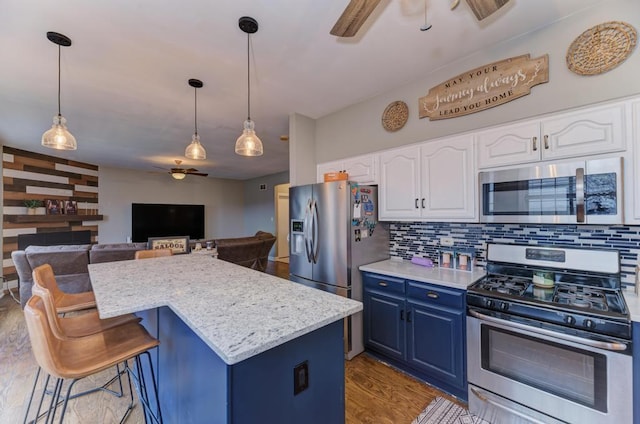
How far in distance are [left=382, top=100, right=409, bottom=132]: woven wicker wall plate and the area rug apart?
95.2 inches

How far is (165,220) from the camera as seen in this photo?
752 cm

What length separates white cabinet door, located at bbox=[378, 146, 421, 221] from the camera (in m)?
2.42

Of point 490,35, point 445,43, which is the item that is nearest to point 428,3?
point 445,43

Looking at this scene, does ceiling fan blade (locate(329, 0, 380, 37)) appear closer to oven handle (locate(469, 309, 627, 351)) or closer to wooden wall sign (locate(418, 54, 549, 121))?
wooden wall sign (locate(418, 54, 549, 121))

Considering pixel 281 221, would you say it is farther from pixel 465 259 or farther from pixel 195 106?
pixel 465 259

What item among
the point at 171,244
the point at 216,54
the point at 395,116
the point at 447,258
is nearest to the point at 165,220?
the point at 171,244

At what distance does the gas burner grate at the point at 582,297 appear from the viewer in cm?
148

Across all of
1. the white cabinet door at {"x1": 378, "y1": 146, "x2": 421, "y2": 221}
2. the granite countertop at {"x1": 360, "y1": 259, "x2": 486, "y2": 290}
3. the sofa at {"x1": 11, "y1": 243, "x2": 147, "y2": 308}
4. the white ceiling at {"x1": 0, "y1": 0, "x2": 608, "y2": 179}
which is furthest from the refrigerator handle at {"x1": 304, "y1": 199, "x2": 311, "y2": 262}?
the sofa at {"x1": 11, "y1": 243, "x2": 147, "y2": 308}

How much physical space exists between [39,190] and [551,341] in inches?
307

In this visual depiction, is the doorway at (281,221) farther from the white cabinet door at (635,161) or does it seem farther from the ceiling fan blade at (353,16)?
the white cabinet door at (635,161)

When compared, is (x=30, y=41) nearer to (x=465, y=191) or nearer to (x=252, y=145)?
(x=252, y=145)

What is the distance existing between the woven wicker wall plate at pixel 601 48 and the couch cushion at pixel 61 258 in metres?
5.61

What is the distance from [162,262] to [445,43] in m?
2.93

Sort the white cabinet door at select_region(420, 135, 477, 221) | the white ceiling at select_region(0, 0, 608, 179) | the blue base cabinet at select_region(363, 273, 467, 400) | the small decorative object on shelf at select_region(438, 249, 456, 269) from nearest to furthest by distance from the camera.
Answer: the white ceiling at select_region(0, 0, 608, 179) → the blue base cabinet at select_region(363, 273, 467, 400) → the white cabinet door at select_region(420, 135, 477, 221) → the small decorative object on shelf at select_region(438, 249, 456, 269)
